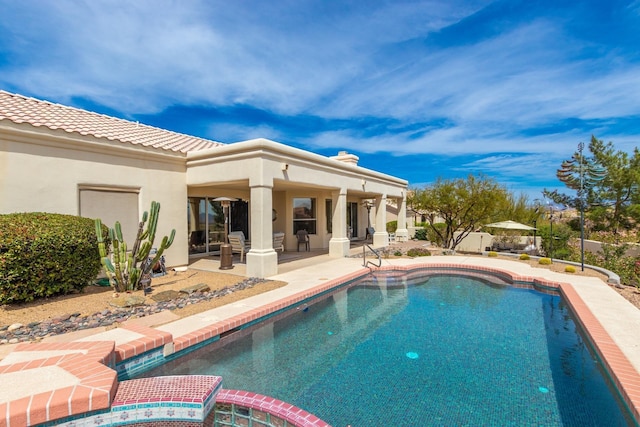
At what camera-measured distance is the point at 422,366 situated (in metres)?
5.18

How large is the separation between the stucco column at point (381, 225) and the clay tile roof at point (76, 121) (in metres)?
11.2

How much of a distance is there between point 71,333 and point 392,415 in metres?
5.59

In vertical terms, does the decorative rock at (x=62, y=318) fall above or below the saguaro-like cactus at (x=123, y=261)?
below

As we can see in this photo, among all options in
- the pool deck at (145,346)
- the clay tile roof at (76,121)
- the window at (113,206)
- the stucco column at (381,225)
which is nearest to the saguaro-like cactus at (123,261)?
the window at (113,206)

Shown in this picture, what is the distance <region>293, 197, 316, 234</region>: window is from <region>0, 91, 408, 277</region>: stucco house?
10.2 ft

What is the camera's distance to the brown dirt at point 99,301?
6.49 m

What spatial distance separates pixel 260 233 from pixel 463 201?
12212 millimetres

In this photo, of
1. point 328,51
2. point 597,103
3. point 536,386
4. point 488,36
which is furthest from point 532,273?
point 597,103

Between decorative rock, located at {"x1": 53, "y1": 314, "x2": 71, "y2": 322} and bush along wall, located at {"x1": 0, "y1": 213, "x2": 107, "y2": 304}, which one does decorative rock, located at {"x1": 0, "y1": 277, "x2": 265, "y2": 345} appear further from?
bush along wall, located at {"x1": 0, "y1": 213, "x2": 107, "y2": 304}

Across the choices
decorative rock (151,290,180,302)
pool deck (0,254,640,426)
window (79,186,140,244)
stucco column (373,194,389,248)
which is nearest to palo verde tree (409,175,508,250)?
stucco column (373,194,389,248)

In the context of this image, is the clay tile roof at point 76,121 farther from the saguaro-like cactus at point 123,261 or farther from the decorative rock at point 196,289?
the decorative rock at point 196,289

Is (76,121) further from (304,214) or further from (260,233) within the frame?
(304,214)

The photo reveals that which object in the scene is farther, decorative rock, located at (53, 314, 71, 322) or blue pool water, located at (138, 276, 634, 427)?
decorative rock, located at (53, 314, 71, 322)

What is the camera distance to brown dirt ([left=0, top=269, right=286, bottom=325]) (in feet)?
21.3
